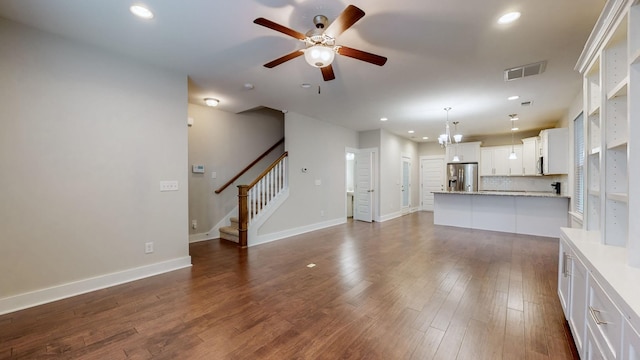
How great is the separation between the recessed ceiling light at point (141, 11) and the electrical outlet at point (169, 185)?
6.29ft

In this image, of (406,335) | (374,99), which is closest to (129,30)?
(374,99)

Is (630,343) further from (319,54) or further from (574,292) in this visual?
(319,54)

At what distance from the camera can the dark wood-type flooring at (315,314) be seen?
1.85 m

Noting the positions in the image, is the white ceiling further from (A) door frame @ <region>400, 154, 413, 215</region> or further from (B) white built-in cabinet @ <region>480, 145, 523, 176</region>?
(A) door frame @ <region>400, 154, 413, 215</region>

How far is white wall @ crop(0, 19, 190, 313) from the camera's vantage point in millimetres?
2408

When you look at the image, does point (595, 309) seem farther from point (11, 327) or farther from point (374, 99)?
point (11, 327)

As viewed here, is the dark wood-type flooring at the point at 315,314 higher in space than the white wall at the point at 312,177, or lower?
lower

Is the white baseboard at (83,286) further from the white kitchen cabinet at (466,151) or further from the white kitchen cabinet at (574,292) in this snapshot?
→ the white kitchen cabinet at (466,151)

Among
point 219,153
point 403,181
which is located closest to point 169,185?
point 219,153

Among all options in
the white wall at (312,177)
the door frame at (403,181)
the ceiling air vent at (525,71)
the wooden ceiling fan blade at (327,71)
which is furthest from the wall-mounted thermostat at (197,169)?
the door frame at (403,181)

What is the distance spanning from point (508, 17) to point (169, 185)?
4168 mm

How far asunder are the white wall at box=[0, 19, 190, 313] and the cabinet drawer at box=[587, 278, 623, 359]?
160 inches

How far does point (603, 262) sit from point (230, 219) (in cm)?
544

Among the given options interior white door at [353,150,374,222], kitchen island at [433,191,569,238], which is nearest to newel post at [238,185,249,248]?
interior white door at [353,150,374,222]
